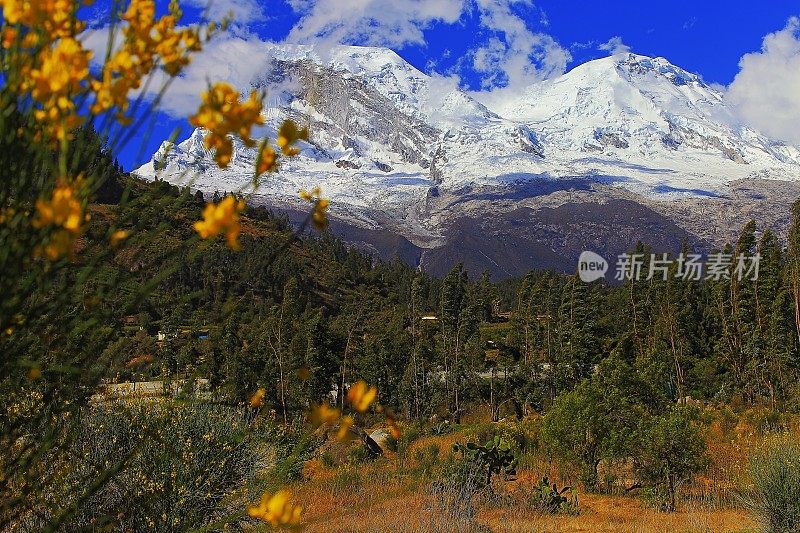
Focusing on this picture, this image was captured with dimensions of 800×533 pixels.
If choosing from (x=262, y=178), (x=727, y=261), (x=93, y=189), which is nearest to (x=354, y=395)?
(x=262, y=178)

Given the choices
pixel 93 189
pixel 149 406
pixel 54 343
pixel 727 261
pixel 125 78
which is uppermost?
pixel 727 261

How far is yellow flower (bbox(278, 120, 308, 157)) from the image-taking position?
1.22 metres

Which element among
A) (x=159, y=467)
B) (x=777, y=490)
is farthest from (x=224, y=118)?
Answer: (x=777, y=490)

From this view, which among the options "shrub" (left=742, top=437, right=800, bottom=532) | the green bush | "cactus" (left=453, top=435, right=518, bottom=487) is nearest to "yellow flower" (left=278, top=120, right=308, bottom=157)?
the green bush

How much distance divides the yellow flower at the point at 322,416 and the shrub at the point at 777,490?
806 centimetres

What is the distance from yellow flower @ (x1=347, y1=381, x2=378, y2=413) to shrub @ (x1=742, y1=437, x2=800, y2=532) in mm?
8054

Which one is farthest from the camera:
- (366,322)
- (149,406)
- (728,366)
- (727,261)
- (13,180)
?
(366,322)

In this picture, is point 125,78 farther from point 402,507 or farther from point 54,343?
point 402,507

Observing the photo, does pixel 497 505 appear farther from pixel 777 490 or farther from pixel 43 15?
pixel 43 15

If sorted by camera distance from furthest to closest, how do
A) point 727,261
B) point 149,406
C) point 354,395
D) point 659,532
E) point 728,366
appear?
point 727,261 → point 728,366 → point 659,532 → point 149,406 → point 354,395

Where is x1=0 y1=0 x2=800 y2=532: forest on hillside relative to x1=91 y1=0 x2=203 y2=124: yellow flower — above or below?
below

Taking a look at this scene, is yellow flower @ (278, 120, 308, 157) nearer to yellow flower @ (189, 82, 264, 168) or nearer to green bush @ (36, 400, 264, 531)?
yellow flower @ (189, 82, 264, 168)

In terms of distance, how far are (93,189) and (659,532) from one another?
805 cm

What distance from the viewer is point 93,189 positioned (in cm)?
139
